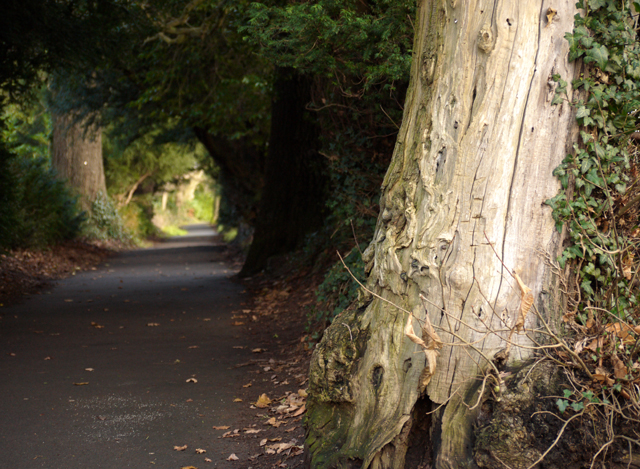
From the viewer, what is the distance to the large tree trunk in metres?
3.21

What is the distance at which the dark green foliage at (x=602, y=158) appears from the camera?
320 cm

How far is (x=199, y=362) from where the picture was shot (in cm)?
664

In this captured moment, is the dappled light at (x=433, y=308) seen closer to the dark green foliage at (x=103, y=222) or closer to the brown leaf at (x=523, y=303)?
the brown leaf at (x=523, y=303)

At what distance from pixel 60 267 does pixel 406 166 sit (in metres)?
13.6

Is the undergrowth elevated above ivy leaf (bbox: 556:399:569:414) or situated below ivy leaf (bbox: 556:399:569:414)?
above

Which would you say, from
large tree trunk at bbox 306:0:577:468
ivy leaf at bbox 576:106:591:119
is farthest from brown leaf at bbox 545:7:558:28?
ivy leaf at bbox 576:106:591:119

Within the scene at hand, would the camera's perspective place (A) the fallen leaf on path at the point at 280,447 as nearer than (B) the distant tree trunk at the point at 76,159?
Yes

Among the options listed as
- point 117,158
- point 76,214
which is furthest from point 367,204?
point 117,158

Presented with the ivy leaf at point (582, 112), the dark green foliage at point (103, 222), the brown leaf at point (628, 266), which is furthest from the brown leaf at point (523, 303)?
the dark green foliage at point (103, 222)

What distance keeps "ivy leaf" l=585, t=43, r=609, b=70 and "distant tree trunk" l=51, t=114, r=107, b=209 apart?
22.7m

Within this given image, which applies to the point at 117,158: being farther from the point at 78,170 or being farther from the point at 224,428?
the point at 224,428

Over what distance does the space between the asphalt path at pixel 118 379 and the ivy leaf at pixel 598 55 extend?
11.7 feet

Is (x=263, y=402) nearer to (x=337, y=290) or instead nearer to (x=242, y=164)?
(x=337, y=290)

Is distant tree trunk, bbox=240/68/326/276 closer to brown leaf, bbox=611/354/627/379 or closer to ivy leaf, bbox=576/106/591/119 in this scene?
ivy leaf, bbox=576/106/591/119
